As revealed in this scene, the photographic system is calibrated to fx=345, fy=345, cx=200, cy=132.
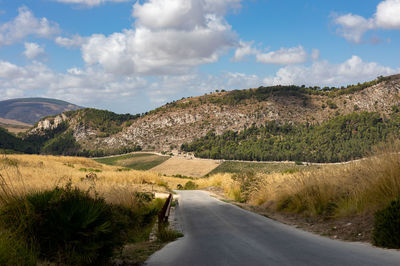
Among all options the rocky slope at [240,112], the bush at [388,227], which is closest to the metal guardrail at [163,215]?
the bush at [388,227]

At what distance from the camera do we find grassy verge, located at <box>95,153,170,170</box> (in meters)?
133

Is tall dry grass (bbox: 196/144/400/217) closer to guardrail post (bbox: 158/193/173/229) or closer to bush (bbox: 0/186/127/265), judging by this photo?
guardrail post (bbox: 158/193/173/229)

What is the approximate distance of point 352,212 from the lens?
11.2m

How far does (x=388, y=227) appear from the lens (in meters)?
7.32

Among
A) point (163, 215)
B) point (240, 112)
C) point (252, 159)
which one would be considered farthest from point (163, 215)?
point (240, 112)

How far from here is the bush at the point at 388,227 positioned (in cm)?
712

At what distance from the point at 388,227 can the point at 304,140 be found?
124m

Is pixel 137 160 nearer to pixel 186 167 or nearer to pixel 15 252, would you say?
pixel 186 167

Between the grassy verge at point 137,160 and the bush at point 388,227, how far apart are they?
12267 cm

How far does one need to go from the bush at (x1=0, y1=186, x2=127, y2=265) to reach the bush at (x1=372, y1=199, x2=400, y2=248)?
5.47 metres

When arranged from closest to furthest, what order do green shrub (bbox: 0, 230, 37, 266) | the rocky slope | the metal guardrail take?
green shrub (bbox: 0, 230, 37, 266)
the metal guardrail
the rocky slope

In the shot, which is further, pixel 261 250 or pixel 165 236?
pixel 165 236

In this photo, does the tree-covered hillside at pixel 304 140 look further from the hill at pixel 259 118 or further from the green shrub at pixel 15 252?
the green shrub at pixel 15 252

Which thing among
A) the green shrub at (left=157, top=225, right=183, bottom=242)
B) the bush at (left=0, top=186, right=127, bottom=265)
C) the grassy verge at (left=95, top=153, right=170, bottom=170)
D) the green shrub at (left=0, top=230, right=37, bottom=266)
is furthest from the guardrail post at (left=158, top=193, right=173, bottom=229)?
the grassy verge at (left=95, top=153, right=170, bottom=170)
